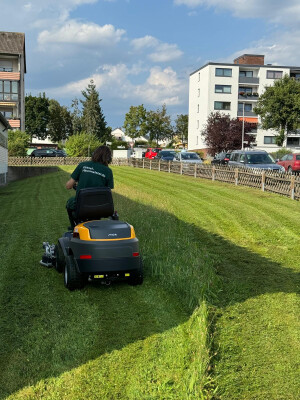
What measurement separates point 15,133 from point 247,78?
147 feet

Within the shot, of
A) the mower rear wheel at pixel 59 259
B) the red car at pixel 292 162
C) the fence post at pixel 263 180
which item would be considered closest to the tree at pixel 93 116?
the red car at pixel 292 162

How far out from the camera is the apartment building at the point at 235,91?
75500 mm

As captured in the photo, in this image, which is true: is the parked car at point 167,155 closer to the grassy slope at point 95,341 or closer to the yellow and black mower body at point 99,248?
the grassy slope at point 95,341

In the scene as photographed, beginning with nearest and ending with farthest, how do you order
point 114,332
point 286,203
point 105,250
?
point 114,332, point 105,250, point 286,203

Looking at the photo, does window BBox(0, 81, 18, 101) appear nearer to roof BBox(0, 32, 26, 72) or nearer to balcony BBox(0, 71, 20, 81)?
balcony BBox(0, 71, 20, 81)

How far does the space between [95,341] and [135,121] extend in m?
98.0

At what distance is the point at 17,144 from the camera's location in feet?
150

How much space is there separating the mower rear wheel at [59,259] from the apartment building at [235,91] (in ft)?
227

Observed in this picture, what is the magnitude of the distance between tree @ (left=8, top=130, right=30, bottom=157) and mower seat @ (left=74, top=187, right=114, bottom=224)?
4088 cm

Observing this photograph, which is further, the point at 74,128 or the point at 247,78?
the point at 74,128

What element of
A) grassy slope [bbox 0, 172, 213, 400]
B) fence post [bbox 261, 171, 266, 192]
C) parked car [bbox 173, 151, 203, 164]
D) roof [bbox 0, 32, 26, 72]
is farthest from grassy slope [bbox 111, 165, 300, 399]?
roof [bbox 0, 32, 26, 72]

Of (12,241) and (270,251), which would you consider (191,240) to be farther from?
(12,241)

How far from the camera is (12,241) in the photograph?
1000cm

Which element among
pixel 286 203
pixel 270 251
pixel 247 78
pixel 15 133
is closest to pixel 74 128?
pixel 247 78
